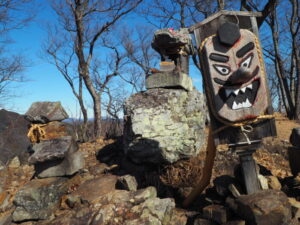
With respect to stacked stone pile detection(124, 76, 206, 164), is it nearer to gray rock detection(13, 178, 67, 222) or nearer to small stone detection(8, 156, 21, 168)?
gray rock detection(13, 178, 67, 222)

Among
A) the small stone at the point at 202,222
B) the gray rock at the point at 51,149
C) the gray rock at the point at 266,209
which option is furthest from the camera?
the gray rock at the point at 51,149

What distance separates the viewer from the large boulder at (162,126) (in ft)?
13.3

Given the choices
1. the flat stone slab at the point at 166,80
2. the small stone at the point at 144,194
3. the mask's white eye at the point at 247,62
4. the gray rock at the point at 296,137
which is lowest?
the small stone at the point at 144,194

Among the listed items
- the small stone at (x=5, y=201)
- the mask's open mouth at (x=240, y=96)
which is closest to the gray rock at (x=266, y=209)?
the mask's open mouth at (x=240, y=96)

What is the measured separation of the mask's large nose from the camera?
229cm

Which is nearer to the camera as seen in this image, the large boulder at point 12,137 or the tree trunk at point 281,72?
the large boulder at point 12,137

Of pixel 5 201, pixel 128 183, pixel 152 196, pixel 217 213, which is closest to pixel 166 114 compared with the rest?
pixel 128 183

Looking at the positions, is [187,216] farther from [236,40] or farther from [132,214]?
[236,40]

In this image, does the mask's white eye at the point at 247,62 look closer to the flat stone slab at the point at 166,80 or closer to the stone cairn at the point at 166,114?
the stone cairn at the point at 166,114

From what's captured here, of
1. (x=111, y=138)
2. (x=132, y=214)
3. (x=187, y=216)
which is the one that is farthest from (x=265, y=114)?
(x=111, y=138)

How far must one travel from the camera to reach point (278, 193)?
7.73 ft

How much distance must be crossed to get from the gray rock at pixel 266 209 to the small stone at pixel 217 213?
0.20 m

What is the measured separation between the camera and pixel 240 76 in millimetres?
2328

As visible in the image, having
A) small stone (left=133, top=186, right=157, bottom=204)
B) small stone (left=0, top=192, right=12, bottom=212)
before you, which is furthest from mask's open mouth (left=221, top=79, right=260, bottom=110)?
small stone (left=0, top=192, right=12, bottom=212)
